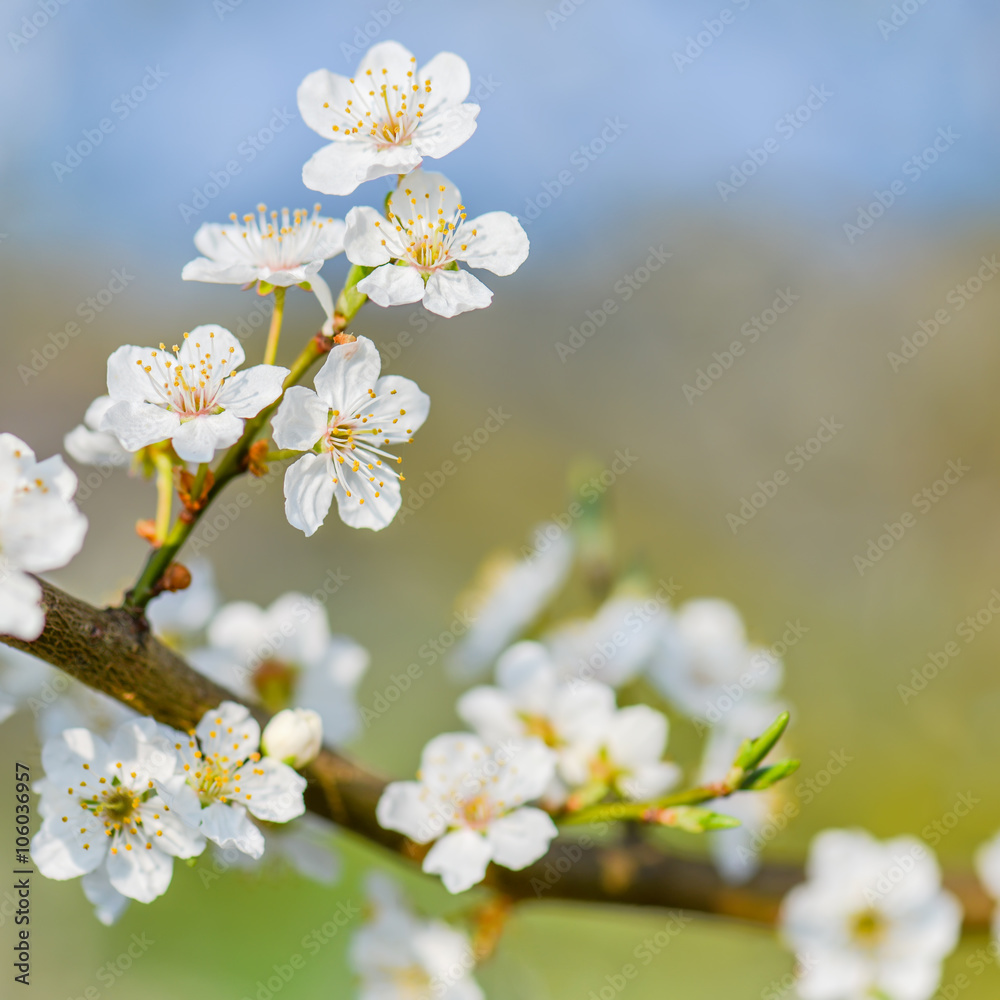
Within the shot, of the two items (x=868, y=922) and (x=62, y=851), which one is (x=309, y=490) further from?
(x=868, y=922)

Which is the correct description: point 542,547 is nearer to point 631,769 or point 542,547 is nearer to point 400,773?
point 631,769

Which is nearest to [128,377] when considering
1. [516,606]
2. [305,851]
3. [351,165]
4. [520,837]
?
[351,165]

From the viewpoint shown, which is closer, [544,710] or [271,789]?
[271,789]

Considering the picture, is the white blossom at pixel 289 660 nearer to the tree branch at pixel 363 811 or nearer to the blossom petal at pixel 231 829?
the tree branch at pixel 363 811

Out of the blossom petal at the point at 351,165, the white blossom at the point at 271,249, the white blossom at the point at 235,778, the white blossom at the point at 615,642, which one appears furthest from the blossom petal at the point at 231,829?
the white blossom at the point at 615,642

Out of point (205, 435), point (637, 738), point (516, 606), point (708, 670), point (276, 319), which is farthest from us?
point (516, 606)

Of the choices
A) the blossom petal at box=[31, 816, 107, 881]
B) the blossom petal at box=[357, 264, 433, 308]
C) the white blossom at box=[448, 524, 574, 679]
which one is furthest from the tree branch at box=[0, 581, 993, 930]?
the white blossom at box=[448, 524, 574, 679]
